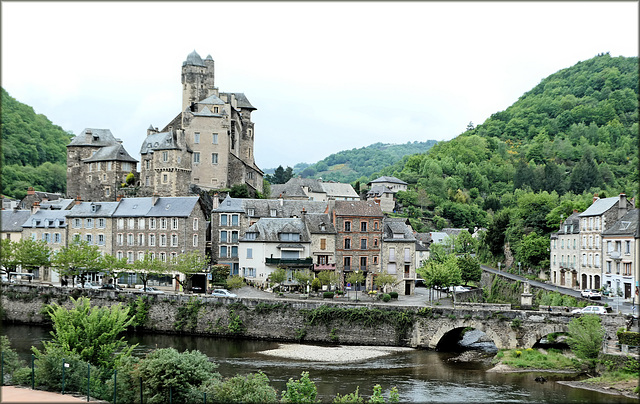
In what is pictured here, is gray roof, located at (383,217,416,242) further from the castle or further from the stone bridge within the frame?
the castle

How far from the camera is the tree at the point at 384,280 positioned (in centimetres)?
5044

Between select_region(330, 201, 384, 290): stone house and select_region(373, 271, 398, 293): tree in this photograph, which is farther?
select_region(330, 201, 384, 290): stone house

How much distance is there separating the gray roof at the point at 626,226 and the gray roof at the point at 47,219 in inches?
1835

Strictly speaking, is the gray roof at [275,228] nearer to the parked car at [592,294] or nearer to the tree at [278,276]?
the tree at [278,276]

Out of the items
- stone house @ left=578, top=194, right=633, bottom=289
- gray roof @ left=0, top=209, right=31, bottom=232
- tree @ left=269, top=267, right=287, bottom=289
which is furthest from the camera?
gray roof @ left=0, top=209, right=31, bottom=232

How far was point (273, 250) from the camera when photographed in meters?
52.9

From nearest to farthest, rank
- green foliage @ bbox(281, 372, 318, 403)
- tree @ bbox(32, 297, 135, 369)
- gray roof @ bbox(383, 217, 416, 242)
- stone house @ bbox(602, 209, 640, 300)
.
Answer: green foliage @ bbox(281, 372, 318, 403) < tree @ bbox(32, 297, 135, 369) < stone house @ bbox(602, 209, 640, 300) < gray roof @ bbox(383, 217, 416, 242)

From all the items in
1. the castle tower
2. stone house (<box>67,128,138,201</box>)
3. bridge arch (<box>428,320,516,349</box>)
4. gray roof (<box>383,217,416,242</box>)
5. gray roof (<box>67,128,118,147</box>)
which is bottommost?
bridge arch (<box>428,320,516,349</box>)

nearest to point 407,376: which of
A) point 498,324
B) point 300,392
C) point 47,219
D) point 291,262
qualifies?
point 498,324

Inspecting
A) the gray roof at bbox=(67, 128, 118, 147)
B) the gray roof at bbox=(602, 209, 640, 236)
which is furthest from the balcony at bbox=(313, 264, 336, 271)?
the gray roof at bbox=(67, 128, 118, 147)

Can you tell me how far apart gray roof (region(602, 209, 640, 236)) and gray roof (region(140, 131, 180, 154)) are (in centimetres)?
4226

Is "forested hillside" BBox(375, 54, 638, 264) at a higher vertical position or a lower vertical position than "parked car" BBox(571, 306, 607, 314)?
higher

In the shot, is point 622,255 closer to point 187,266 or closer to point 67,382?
point 187,266

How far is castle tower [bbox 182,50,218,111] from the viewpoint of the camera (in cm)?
7619
